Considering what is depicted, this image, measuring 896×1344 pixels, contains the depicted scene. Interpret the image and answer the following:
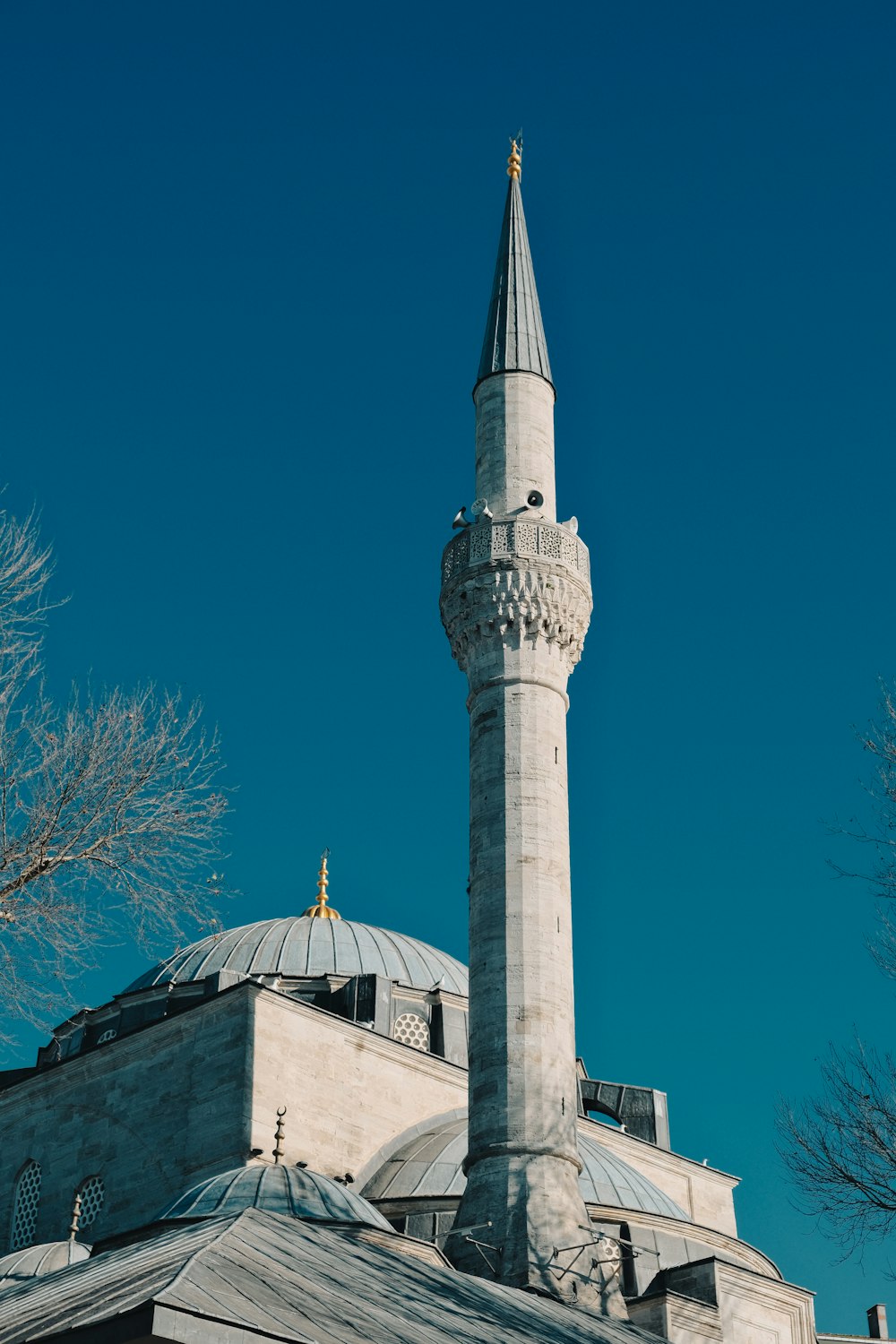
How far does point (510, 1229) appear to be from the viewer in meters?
16.3

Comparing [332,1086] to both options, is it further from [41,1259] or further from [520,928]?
[520,928]

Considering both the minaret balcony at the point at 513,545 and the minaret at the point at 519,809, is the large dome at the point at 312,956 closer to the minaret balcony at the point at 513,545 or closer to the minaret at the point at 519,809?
the minaret at the point at 519,809

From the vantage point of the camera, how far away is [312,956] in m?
25.0

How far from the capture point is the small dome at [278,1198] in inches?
608

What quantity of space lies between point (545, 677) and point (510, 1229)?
5.83m

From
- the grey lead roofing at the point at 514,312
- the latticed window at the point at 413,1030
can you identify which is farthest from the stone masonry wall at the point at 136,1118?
Result: the grey lead roofing at the point at 514,312

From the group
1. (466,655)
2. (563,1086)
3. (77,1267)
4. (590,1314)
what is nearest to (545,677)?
(466,655)

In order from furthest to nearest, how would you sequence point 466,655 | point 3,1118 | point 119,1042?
point 3,1118 → point 119,1042 → point 466,655

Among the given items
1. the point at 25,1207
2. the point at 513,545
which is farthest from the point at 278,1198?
the point at 25,1207

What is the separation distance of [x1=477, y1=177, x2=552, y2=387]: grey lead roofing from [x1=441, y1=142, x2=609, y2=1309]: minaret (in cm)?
2

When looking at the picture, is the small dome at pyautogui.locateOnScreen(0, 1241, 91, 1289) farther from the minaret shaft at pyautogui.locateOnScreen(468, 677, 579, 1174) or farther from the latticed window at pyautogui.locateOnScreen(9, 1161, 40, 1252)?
the minaret shaft at pyautogui.locateOnScreen(468, 677, 579, 1174)

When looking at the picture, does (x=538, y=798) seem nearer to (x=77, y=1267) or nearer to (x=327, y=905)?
(x=77, y=1267)

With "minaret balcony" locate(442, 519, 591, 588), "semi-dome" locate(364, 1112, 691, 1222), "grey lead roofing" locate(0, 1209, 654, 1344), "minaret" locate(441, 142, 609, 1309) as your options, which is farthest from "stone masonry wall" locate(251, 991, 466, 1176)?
"grey lead roofing" locate(0, 1209, 654, 1344)

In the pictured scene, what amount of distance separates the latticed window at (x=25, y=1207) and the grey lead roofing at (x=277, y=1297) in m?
10.6
